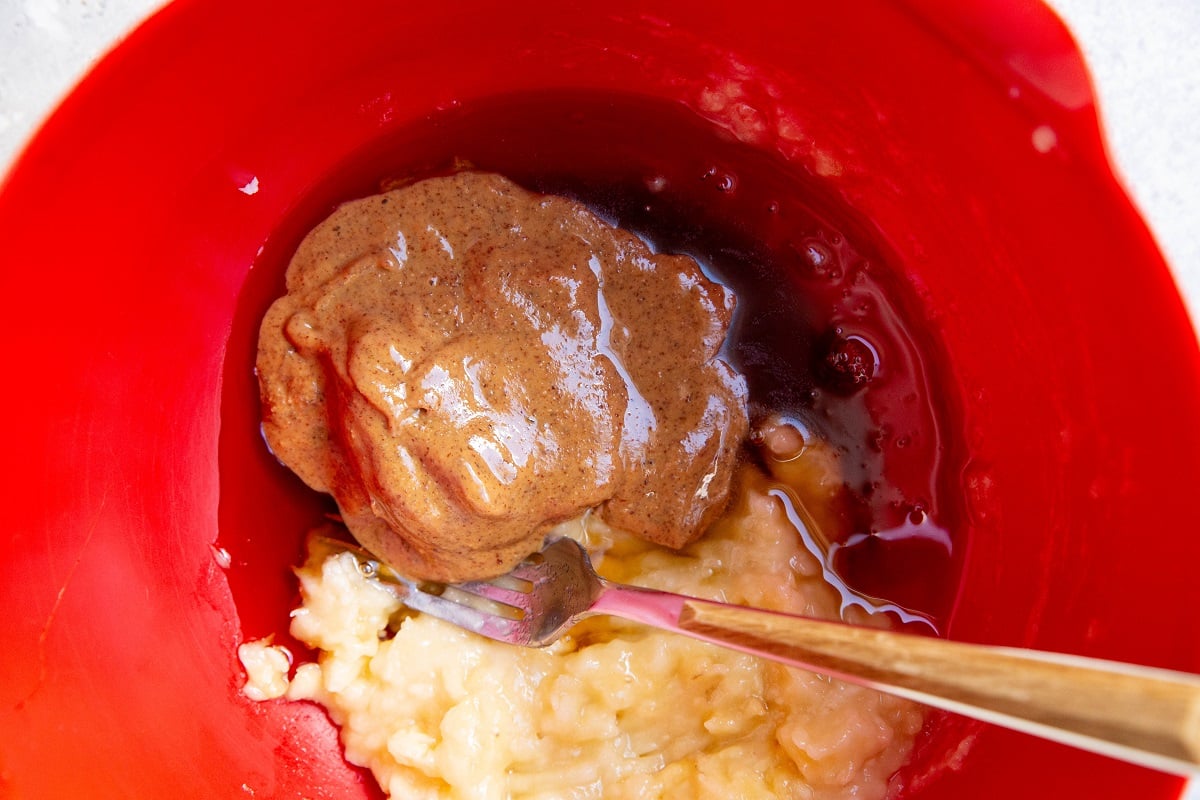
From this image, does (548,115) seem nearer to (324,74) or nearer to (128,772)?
(324,74)

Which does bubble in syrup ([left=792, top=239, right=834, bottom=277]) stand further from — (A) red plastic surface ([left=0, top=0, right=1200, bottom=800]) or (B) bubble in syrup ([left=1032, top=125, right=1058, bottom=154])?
(B) bubble in syrup ([left=1032, top=125, right=1058, bottom=154])

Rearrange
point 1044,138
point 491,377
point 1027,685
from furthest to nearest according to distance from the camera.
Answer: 1. point 491,377
2. point 1044,138
3. point 1027,685

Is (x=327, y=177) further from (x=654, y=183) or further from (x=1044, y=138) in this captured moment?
(x=1044, y=138)

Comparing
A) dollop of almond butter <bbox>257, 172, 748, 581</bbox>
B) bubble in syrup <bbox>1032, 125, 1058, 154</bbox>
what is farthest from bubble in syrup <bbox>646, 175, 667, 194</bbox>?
bubble in syrup <bbox>1032, 125, 1058, 154</bbox>

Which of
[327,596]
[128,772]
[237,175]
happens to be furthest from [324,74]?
[128,772]

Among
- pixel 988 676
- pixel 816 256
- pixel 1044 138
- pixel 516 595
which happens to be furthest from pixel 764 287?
pixel 988 676
